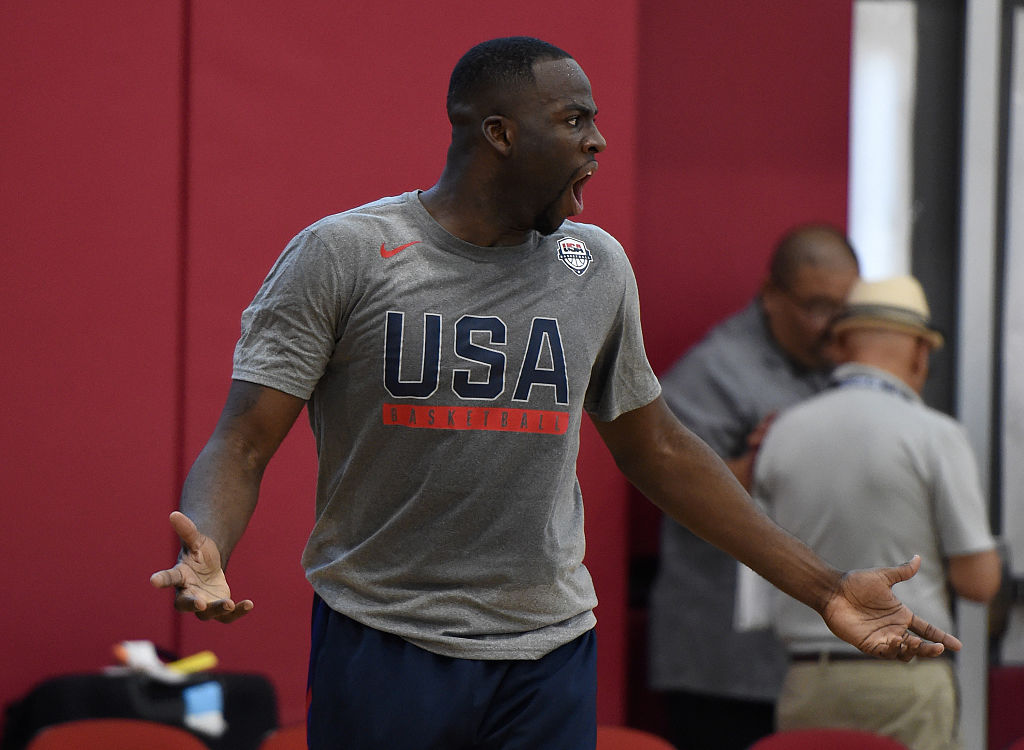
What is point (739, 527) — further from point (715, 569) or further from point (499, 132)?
point (715, 569)

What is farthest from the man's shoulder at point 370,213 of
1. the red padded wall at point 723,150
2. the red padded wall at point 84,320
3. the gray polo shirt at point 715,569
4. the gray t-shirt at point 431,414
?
the red padded wall at point 723,150

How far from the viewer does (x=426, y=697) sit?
1612mm

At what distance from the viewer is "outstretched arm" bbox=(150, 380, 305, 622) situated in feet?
4.50

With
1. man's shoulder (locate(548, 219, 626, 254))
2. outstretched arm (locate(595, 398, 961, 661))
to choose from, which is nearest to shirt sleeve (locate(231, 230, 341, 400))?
man's shoulder (locate(548, 219, 626, 254))

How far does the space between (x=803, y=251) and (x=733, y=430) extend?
1.92 ft

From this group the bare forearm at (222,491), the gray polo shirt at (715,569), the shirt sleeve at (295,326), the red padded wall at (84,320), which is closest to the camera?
the bare forearm at (222,491)

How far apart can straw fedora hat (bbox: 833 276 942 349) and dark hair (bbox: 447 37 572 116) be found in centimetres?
169

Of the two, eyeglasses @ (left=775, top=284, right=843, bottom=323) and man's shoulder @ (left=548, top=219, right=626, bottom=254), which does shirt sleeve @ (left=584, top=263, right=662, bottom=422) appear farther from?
eyeglasses @ (left=775, top=284, right=843, bottom=323)

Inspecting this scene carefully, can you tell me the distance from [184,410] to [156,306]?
0.93ft

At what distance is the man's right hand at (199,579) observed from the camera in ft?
4.42

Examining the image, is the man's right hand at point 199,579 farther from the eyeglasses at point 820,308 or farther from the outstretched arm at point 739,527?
the eyeglasses at point 820,308

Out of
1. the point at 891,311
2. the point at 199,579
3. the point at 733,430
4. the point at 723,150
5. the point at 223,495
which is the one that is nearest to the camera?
the point at 199,579

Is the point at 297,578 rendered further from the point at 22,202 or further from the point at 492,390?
the point at 492,390

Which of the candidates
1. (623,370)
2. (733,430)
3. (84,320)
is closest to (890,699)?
(733,430)
